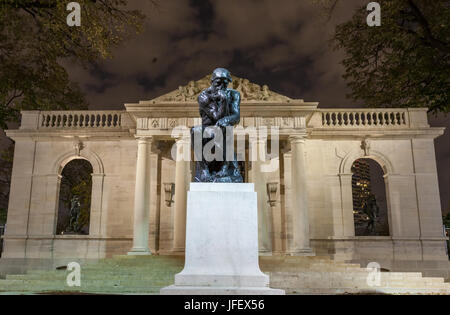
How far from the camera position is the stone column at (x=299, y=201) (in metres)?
19.3

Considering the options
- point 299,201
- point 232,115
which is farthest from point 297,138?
point 232,115

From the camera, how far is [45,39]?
18297mm

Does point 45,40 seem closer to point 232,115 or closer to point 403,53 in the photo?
point 232,115

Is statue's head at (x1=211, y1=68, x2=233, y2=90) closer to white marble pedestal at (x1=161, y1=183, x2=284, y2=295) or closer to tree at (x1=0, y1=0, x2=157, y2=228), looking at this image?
white marble pedestal at (x1=161, y1=183, x2=284, y2=295)

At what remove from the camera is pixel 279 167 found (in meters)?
22.8

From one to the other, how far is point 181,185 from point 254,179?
374cm

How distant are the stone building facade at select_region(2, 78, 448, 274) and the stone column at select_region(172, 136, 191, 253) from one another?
0.17 feet

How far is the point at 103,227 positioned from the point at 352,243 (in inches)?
528

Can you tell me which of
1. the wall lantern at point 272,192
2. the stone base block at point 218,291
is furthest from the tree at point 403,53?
the stone base block at point 218,291

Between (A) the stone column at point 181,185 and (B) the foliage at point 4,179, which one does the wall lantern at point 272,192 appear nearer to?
(A) the stone column at point 181,185

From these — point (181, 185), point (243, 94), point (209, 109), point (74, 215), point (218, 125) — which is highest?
point (243, 94)

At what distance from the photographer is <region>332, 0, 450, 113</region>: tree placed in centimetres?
1842
